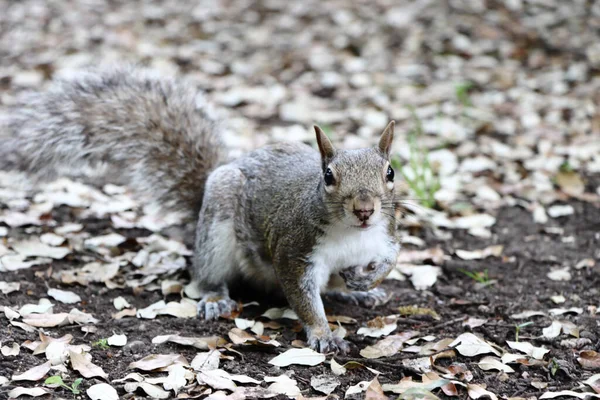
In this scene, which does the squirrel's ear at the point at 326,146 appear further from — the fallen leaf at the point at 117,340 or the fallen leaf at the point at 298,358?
the fallen leaf at the point at 117,340

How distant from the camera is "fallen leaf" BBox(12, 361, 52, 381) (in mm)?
2489

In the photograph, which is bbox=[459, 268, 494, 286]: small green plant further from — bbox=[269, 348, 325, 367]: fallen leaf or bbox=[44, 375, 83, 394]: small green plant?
bbox=[44, 375, 83, 394]: small green plant

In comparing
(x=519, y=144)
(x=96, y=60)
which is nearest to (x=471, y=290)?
(x=519, y=144)

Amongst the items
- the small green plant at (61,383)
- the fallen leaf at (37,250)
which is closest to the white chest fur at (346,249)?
the small green plant at (61,383)

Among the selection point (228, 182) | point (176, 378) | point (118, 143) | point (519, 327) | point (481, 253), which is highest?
point (118, 143)

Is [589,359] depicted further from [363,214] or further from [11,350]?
[11,350]

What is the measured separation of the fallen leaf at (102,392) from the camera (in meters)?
2.44

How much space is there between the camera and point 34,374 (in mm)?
2516

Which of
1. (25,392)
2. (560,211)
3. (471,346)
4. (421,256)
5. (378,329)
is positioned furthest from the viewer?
(560,211)

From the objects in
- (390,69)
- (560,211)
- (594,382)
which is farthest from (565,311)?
(390,69)

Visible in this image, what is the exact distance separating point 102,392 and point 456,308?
5.30ft

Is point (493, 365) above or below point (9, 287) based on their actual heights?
below

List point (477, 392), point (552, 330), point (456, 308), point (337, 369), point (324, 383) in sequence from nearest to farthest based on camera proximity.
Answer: point (477, 392), point (324, 383), point (337, 369), point (552, 330), point (456, 308)

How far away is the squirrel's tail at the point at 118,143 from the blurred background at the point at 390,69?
143cm
